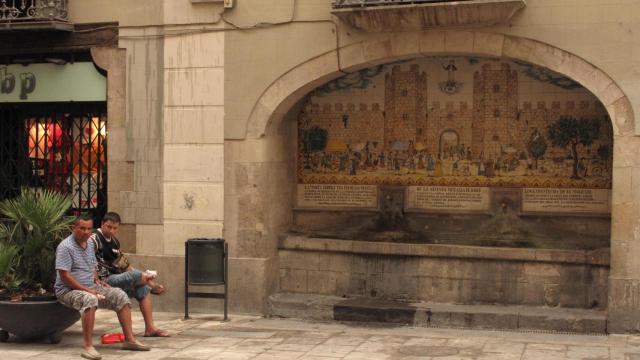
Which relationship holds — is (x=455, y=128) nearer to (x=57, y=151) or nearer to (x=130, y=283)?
(x=130, y=283)

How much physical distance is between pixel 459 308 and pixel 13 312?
604 centimetres

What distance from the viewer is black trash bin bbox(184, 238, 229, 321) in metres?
12.6

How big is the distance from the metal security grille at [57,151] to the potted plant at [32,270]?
3270 mm

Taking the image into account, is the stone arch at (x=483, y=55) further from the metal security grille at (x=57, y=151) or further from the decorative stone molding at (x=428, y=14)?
the metal security grille at (x=57, y=151)

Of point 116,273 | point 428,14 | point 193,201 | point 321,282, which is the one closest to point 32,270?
point 116,273

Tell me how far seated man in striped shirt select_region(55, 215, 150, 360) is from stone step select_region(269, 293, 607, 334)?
3342 millimetres

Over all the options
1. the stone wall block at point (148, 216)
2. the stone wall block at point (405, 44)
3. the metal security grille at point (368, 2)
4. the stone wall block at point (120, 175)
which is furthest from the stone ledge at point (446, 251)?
the metal security grille at point (368, 2)

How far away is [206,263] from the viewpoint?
12594 millimetres

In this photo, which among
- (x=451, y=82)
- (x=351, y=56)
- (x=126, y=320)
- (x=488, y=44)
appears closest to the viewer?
(x=126, y=320)

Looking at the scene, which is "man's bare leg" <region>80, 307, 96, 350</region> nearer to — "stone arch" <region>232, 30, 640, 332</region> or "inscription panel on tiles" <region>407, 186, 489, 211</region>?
"stone arch" <region>232, 30, 640, 332</region>

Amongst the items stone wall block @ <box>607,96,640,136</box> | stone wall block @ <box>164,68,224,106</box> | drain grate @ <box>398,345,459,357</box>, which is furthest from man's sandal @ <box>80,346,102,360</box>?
stone wall block @ <box>607,96,640,136</box>

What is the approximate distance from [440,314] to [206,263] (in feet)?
11.2

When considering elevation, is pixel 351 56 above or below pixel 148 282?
above

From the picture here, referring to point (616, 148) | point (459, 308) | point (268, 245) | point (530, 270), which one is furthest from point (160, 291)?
point (616, 148)
